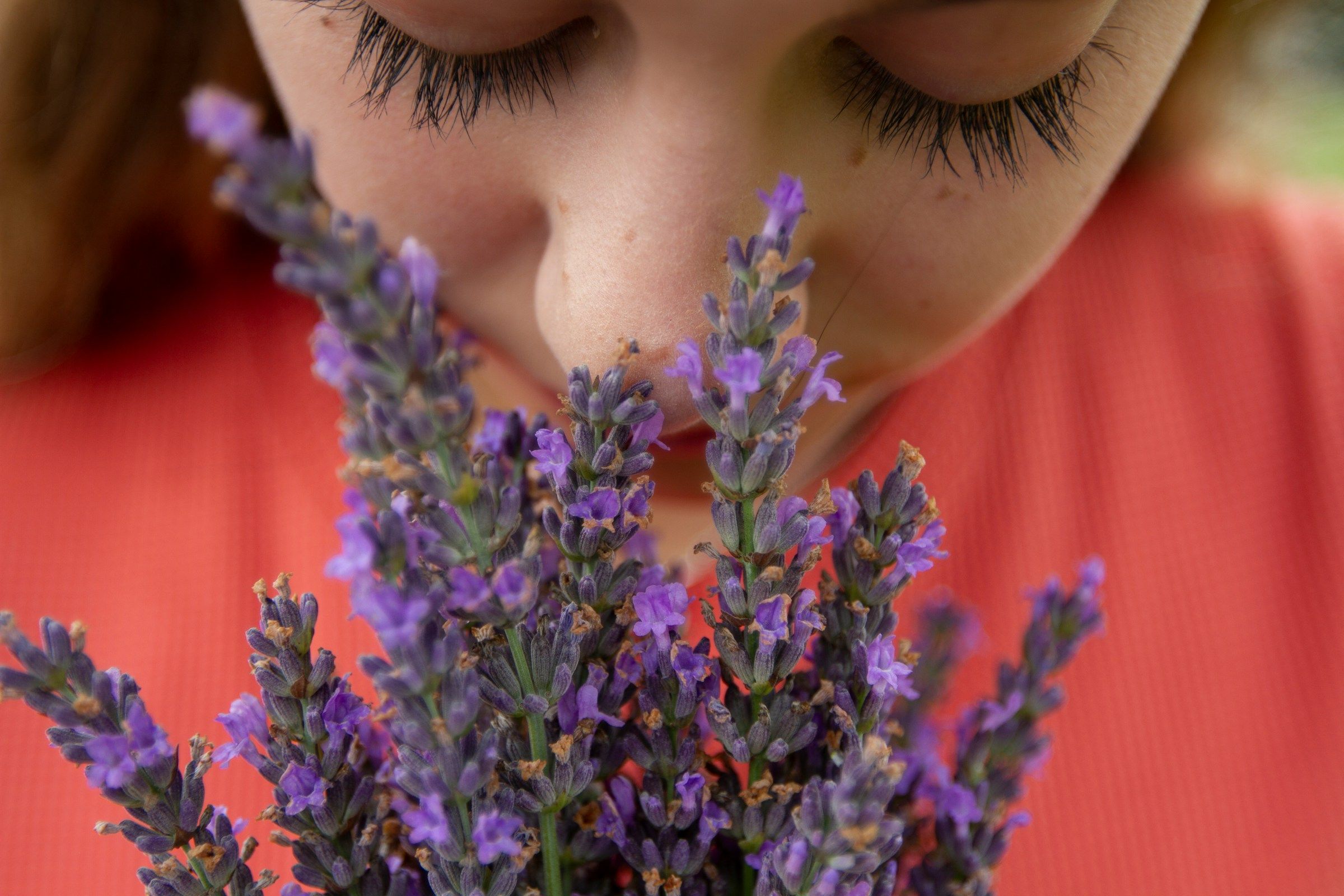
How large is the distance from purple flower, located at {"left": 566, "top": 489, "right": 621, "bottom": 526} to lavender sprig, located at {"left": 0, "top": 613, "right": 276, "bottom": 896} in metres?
0.19

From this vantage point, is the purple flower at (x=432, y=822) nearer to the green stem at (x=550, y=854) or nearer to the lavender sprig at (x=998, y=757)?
the green stem at (x=550, y=854)

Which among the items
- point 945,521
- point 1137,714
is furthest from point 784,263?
point 1137,714

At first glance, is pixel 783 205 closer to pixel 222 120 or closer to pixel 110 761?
pixel 222 120

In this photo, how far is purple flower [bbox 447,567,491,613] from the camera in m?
0.36

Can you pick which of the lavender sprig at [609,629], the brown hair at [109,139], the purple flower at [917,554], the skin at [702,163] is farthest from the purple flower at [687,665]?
the brown hair at [109,139]

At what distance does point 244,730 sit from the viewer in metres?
0.45

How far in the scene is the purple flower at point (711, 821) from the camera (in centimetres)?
45

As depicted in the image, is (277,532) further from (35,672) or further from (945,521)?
(35,672)

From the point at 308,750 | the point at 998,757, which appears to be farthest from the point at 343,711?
the point at 998,757

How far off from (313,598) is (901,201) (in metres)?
0.47

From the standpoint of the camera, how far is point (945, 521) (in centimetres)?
141

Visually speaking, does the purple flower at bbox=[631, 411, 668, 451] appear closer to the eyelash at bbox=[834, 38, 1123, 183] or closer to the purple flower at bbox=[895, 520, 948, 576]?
the purple flower at bbox=[895, 520, 948, 576]

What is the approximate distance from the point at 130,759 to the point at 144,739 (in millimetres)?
12

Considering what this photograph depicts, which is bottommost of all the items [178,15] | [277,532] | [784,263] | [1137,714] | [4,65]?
[784,263]
